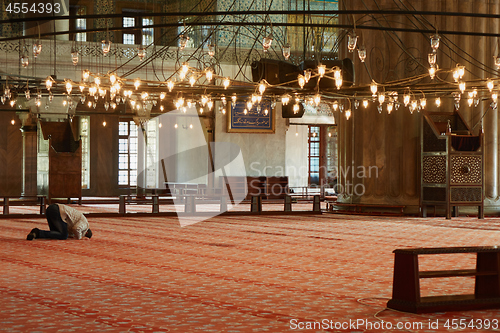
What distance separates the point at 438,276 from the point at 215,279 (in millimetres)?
1454

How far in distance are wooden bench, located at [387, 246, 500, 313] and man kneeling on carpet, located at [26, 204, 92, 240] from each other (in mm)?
3847

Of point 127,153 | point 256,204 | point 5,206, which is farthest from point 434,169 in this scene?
point 127,153

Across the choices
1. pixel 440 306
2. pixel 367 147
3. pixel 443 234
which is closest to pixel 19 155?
pixel 367 147

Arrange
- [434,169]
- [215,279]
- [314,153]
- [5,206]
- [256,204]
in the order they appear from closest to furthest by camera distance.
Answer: [215,279] → [434,169] → [5,206] → [256,204] → [314,153]

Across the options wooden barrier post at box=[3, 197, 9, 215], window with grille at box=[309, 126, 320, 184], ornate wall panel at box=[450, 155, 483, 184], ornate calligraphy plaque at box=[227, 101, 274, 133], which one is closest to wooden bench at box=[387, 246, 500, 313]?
ornate wall panel at box=[450, 155, 483, 184]

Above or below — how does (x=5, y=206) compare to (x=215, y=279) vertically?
above

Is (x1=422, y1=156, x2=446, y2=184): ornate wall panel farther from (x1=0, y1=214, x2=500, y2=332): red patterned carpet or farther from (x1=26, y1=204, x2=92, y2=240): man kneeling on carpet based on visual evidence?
(x1=26, y1=204, x2=92, y2=240): man kneeling on carpet

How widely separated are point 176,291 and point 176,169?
39.5ft

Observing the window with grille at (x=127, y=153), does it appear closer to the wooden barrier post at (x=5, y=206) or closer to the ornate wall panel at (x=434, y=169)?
the wooden barrier post at (x=5, y=206)

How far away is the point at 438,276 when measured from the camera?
2945mm

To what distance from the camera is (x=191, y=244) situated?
5.77 m

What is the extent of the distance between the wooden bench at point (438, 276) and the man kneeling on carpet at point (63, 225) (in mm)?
3847

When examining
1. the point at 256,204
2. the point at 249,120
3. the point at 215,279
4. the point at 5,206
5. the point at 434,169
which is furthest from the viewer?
the point at 249,120

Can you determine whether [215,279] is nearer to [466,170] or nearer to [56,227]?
[56,227]
